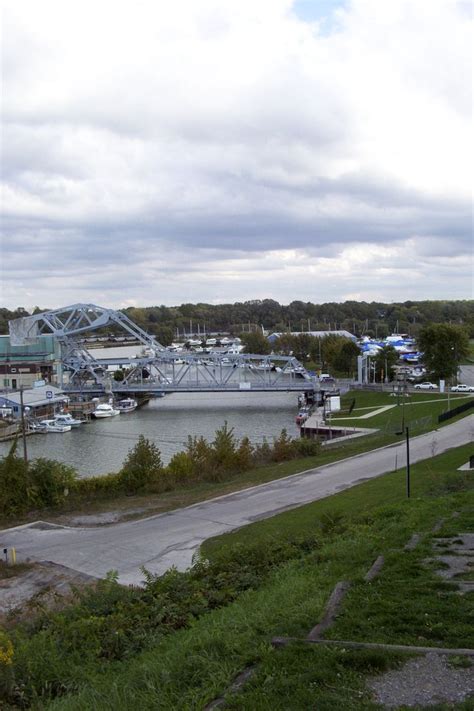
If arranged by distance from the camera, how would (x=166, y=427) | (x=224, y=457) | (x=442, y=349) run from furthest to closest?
(x=442, y=349), (x=166, y=427), (x=224, y=457)

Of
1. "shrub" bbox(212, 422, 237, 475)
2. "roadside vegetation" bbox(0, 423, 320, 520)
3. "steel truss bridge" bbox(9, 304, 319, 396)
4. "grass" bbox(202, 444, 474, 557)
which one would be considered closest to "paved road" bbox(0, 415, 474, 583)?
"grass" bbox(202, 444, 474, 557)

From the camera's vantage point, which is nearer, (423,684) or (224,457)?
(423,684)

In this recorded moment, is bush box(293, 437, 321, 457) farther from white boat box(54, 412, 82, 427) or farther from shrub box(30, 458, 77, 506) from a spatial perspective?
white boat box(54, 412, 82, 427)

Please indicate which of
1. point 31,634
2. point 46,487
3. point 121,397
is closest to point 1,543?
point 46,487

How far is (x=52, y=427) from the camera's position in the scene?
50.1 m

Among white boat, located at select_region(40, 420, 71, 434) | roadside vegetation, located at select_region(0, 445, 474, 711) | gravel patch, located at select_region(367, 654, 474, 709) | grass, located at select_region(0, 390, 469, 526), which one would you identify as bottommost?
white boat, located at select_region(40, 420, 71, 434)

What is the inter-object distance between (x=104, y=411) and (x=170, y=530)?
43.0m

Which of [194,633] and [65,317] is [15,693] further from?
[65,317]

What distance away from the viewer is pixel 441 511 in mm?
11992

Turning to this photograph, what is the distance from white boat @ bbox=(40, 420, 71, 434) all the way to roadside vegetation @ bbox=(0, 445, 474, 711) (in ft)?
130

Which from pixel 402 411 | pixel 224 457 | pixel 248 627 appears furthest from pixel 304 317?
pixel 248 627

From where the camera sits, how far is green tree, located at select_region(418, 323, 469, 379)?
57.1 meters

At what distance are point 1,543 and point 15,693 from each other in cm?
1084

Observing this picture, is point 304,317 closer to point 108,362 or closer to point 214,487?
point 108,362
